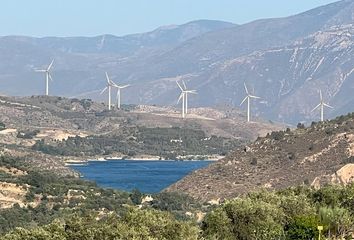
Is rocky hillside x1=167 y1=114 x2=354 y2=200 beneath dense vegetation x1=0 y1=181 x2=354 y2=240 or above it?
beneath

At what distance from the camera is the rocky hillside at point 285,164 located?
407 feet

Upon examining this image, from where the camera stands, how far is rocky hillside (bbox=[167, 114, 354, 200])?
12419 cm

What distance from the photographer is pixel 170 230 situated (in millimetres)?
60594

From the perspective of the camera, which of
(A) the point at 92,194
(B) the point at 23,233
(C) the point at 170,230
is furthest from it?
(A) the point at 92,194

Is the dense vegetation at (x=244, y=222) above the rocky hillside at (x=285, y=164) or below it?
above

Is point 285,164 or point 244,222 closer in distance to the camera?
point 244,222

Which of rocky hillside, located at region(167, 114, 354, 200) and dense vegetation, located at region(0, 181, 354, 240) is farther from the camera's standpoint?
rocky hillside, located at region(167, 114, 354, 200)

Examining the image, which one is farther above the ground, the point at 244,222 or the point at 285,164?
the point at 244,222

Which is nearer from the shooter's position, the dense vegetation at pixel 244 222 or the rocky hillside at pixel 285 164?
the dense vegetation at pixel 244 222

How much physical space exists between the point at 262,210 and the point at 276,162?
66928mm

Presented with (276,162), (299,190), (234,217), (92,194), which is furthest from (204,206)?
(234,217)

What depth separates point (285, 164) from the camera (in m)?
132

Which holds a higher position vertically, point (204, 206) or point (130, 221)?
point (130, 221)

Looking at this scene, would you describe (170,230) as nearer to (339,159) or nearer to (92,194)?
(92,194)
